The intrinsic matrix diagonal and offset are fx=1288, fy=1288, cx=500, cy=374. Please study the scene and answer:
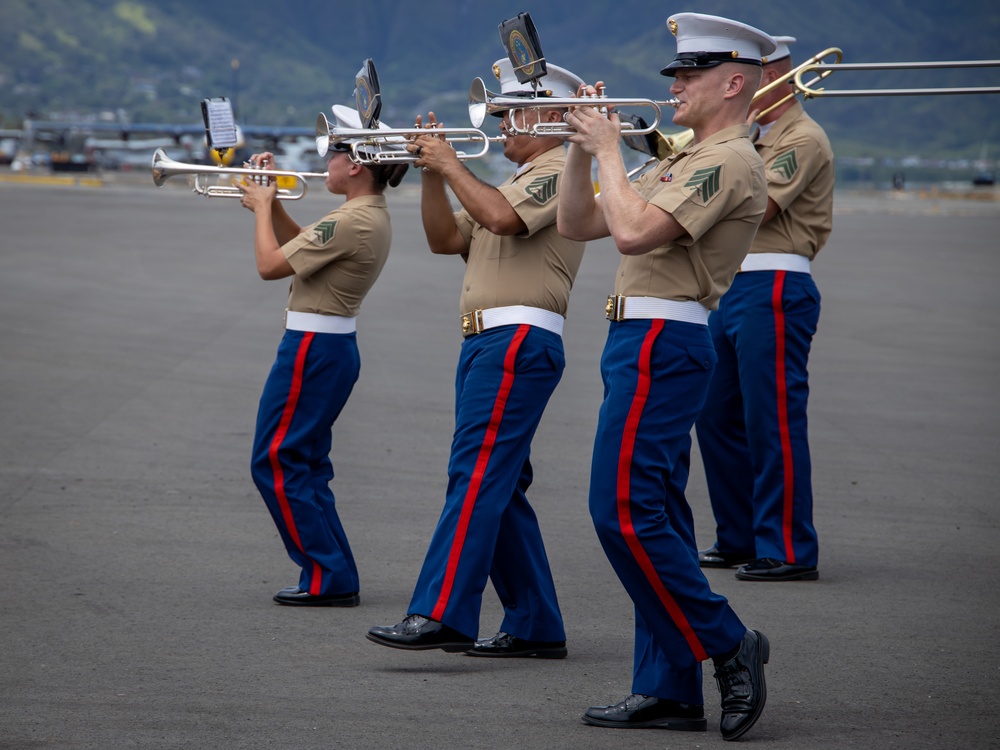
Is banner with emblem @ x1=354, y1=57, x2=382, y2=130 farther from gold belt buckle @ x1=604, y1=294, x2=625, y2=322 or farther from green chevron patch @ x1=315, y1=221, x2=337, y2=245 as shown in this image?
gold belt buckle @ x1=604, y1=294, x2=625, y2=322

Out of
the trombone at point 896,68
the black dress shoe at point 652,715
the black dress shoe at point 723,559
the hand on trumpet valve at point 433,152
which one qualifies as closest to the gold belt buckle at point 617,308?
the hand on trumpet valve at point 433,152

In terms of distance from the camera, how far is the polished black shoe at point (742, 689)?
156 inches

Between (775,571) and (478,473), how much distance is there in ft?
6.43

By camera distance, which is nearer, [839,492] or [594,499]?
[594,499]

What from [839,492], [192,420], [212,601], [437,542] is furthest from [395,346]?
[437,542]

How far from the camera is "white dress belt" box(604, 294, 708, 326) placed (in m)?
4.00

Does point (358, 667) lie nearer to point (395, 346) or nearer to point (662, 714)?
point (662, 714)

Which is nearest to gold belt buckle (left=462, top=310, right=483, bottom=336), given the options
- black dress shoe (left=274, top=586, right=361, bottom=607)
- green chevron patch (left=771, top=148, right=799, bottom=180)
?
black dress shoe (left=274, top=586, right=361, bottom=607)

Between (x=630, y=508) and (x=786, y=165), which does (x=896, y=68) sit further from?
(x=630, y=508)

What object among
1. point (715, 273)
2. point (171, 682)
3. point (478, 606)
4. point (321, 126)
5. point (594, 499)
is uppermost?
point (321, 126)

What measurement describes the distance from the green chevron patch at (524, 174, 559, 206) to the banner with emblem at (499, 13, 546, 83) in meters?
0.44

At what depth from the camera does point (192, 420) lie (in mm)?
9070

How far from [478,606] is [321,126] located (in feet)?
6.71

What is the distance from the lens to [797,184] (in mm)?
5734
